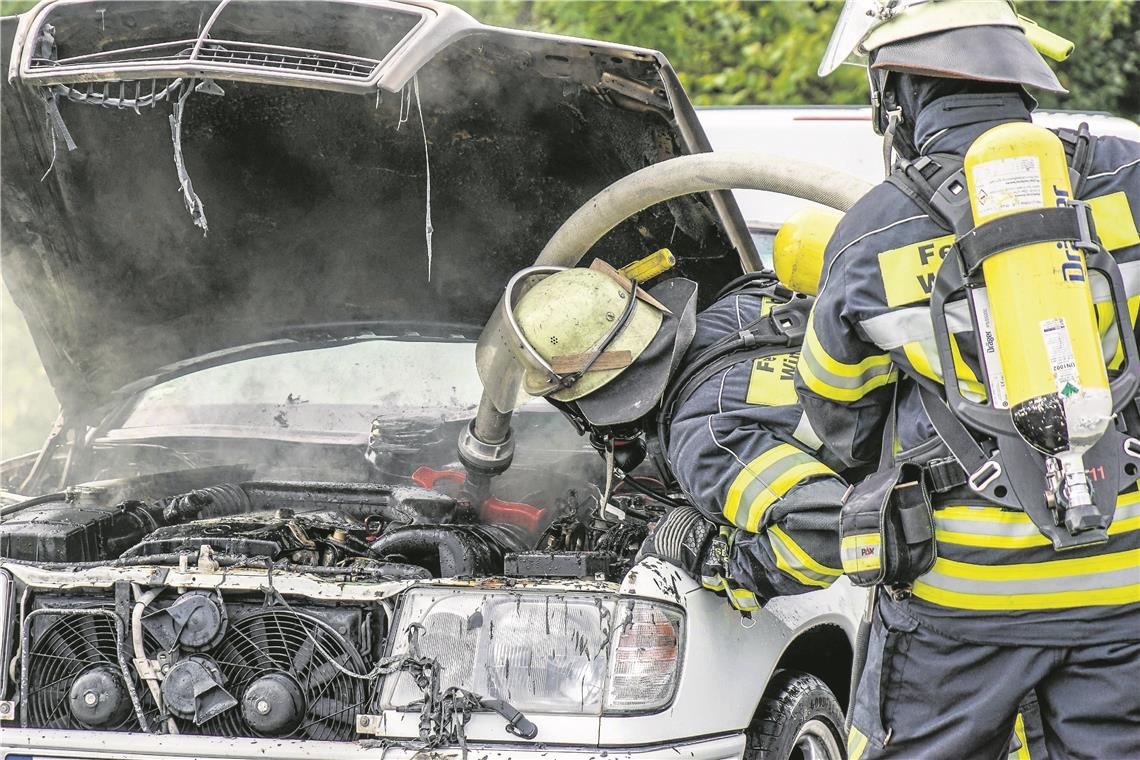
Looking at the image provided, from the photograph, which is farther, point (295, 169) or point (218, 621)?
point (295, 169)

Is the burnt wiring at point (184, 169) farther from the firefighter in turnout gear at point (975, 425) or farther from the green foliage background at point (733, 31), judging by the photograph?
the green foliage background at point (733, 31)

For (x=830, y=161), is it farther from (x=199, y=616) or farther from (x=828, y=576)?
(x=199, y=616)

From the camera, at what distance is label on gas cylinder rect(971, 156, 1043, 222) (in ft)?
7.45

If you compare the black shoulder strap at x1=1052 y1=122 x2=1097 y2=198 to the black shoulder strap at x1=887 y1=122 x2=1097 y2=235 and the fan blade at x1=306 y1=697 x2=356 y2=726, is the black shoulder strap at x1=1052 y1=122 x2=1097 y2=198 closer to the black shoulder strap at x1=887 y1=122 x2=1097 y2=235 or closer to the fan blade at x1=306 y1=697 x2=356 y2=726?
the black shoulder strap at x1=887 y1=122 x2=1097 y2=235

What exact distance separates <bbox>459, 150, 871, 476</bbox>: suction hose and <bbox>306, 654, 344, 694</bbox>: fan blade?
1088 mm

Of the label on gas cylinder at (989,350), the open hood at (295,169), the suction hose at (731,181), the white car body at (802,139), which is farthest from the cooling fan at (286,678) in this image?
the white car body at (802,139)

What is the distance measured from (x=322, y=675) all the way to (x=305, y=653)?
76 mm

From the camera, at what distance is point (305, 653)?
320cm

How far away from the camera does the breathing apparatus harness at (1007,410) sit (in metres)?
2.27

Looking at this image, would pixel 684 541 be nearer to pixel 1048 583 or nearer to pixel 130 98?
pixel 1048 583

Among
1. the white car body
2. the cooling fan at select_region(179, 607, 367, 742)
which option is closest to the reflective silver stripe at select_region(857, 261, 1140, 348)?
the cooling fan at select_region(179, 607, 367, 742)

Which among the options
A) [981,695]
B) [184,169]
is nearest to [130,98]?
[184,169]

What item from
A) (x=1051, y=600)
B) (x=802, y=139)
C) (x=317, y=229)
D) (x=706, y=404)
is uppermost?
(x=802, y=139)

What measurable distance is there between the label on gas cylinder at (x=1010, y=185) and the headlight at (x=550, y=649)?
1265 millimetres
